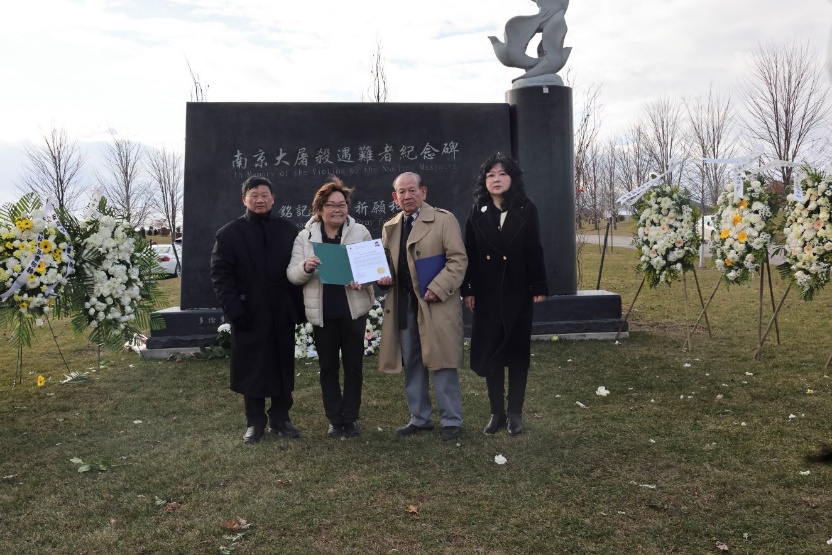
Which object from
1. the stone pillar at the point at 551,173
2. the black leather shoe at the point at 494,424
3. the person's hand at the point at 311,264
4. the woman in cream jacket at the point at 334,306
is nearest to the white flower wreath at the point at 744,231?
the stone pillar at the point at 551,173

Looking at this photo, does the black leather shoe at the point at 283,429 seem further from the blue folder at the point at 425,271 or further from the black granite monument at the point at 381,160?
the black granite monument at the point at 381,160

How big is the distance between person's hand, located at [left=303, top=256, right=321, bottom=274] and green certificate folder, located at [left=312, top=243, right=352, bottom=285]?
0.05 m

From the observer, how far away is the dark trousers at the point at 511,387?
5094 mm

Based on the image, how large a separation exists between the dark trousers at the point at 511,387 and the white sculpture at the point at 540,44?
526 cm

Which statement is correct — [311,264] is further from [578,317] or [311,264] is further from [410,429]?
[578,317]

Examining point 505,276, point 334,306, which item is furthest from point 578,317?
point 334,306

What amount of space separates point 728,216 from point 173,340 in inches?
244

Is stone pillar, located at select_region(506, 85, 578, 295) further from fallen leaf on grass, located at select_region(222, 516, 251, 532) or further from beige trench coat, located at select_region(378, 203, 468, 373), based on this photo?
fallen leaf on grass, located at select_region(222, 516, 251, 532)

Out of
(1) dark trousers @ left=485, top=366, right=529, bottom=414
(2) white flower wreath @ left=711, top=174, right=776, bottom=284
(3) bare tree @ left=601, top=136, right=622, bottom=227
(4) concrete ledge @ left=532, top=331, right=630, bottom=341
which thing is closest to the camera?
(1) dark trousers @ left=485, top=366, right=529, bottom=414

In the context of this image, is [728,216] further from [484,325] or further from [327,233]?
[327,233]

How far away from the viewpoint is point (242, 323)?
4875 mm

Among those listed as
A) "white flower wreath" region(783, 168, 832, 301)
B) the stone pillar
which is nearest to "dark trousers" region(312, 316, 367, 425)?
"white flower wreath" region(783, 168, 832, 301)

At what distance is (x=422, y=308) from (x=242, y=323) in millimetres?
1213

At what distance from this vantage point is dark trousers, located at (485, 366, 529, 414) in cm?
509
